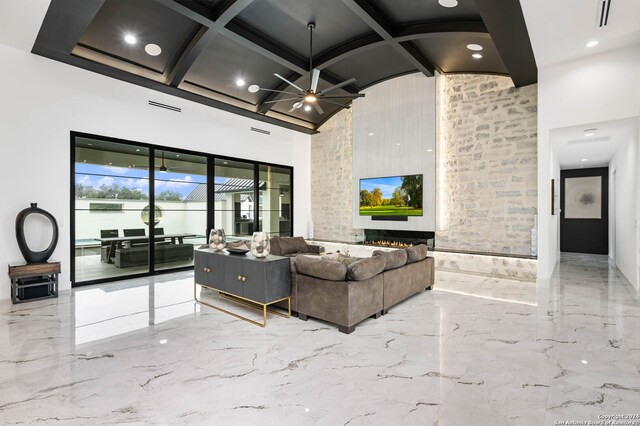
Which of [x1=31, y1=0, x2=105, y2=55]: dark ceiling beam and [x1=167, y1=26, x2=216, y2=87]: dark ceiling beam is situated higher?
[x1=167, y1=26, x2=216, y2=87]: dark ceiling beam

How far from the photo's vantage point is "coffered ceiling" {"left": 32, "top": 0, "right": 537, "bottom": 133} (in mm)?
4383

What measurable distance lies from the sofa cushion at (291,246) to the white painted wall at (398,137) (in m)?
1.89

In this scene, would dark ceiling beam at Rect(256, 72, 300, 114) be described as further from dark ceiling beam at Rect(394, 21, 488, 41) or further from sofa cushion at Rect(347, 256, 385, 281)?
sofa cushion at Rect(347, 256, 385, 281)

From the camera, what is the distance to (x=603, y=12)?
378cm

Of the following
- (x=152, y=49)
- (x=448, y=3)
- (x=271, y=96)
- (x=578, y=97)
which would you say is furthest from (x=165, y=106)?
(x=578, y=97)

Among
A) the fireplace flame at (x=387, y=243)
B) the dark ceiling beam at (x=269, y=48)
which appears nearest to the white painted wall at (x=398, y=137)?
the fireplace flame at (x=387, y=243)

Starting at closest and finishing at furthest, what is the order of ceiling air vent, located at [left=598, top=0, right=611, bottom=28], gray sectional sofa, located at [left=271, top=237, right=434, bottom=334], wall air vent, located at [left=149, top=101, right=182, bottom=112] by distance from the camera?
1. gray sectional sofa, located at [left=271, top=237, right=434, bottom=334]
2. ceiling air vent, located at [left=598, top=0, right=611, bottom=28]
3. wall air vent, located at [left=149, top=101, right=182, bottom=112]

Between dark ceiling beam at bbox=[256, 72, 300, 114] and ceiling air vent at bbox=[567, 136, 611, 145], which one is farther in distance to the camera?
dark ceiling beam at bbox=[256, 72, 300, 114]

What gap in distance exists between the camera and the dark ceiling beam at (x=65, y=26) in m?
3.92

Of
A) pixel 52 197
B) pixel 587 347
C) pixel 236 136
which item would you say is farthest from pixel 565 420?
pixel 236 136

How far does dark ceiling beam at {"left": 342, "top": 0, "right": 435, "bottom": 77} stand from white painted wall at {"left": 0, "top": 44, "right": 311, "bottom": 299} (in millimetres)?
4187

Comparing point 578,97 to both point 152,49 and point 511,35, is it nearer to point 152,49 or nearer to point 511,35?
point 511,35

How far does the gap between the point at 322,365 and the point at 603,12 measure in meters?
5.09

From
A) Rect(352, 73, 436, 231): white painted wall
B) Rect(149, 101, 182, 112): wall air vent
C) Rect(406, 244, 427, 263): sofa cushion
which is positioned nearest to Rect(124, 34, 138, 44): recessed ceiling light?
Rect(149, 101, 182, 112): wall air vent
